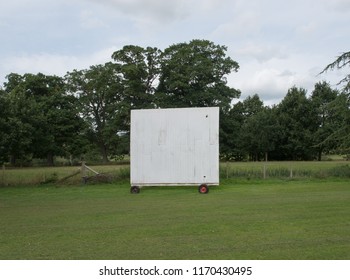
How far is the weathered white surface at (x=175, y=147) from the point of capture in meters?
18.3

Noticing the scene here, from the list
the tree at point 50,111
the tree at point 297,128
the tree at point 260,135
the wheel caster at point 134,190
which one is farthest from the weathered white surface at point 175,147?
the tree at point 297,128

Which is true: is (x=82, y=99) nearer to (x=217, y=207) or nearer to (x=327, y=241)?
(x=217, y=207)

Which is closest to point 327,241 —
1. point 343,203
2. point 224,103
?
point 343,203

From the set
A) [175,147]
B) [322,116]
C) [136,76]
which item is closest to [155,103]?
[136,76]

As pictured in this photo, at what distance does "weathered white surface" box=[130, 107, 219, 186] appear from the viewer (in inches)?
720

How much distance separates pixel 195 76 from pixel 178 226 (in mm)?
42038

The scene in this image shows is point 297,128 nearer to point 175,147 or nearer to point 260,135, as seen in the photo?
point 260,135

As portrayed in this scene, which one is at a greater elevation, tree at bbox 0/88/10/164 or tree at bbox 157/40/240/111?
tree at bbox 157/40/240/111

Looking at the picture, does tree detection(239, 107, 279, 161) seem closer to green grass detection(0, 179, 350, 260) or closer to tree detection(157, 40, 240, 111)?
tree detection(157, 40, 240, 111)

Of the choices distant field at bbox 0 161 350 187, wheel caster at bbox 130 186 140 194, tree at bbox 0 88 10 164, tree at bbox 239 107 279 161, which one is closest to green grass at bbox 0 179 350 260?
wheel caster at bbox 130 186 140 194

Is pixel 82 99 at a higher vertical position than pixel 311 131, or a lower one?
higher

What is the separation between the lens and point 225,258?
258 inches

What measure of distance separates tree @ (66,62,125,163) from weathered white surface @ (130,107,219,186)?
31119 millimetres

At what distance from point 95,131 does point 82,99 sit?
16.4 feet
